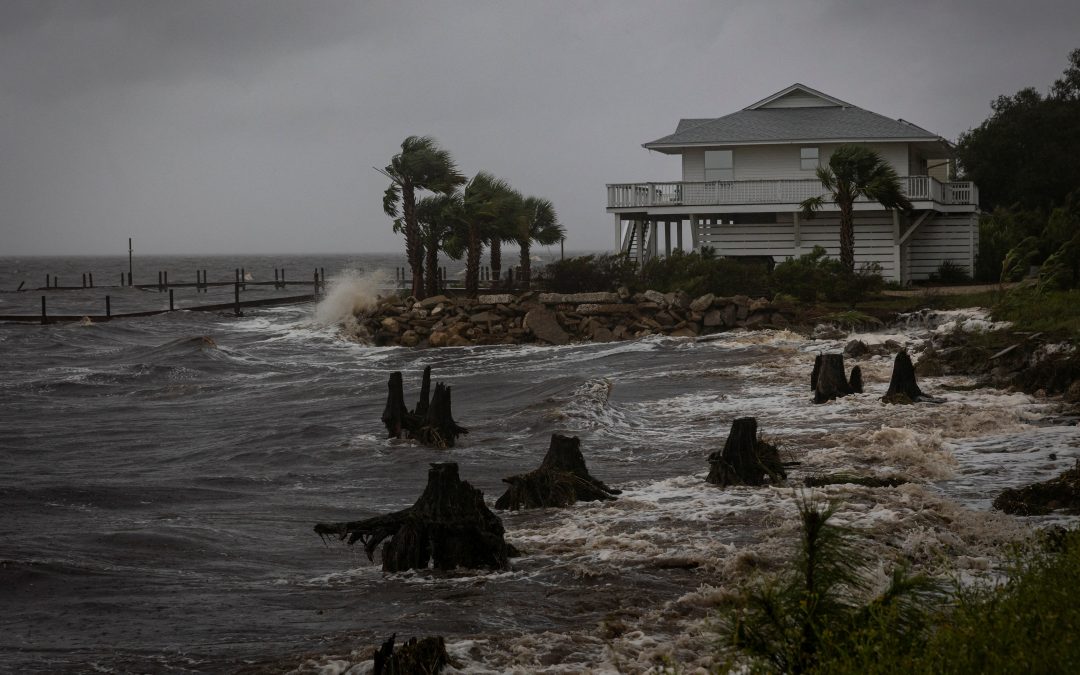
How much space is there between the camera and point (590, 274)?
133 ft

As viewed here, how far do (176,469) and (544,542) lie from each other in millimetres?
8630

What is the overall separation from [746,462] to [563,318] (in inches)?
987

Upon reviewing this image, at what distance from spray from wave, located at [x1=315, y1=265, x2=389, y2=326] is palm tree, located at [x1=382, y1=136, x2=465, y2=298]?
8.25ft

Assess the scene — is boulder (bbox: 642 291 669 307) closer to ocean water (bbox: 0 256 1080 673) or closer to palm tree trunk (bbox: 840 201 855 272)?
palm tree trunk (bbox: 840 201 855 272)

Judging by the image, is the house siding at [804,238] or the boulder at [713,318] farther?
the house siding at [804,238]

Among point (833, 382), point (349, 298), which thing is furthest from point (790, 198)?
point (833, 382)

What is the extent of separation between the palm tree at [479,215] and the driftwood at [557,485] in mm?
28970

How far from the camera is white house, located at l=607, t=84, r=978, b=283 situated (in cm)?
4234

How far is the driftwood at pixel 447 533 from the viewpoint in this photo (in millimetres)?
11023

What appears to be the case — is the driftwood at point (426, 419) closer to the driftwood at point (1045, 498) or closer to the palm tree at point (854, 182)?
the driftwood at point (1045, 498)

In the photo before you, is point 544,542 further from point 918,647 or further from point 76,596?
point 918,647

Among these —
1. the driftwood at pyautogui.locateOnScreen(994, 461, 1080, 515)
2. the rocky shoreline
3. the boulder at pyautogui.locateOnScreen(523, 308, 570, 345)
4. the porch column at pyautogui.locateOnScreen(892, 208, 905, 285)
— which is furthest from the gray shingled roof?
the driftwood at pyautogui.locateOnScreen(994, 461, 1080, 515)

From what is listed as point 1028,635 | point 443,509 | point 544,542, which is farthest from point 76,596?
point 1028,635

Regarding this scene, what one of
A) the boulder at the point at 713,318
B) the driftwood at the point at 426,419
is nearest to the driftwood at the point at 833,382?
the driftwood at the point at 426,419
